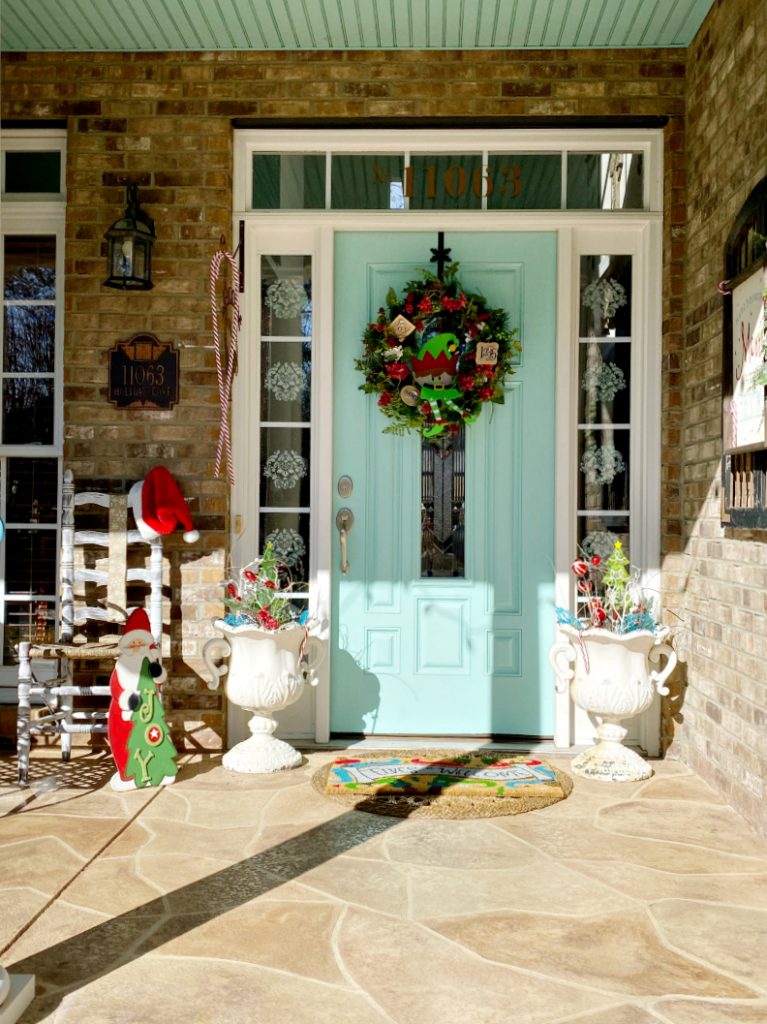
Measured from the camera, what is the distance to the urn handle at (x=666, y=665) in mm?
4141

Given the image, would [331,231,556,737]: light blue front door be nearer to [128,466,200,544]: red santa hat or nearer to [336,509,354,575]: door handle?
[336,509,354,575]: door handle

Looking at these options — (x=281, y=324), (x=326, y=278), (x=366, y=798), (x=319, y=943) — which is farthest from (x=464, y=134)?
(x=319, y=943)

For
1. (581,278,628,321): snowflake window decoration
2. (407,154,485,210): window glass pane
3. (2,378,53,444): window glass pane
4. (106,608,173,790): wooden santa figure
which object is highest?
(407,154,485,210): window glass pane

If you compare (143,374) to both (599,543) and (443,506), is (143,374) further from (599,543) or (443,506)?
(599,543)

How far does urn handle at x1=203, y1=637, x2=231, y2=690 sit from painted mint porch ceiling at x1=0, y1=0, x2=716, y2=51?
2.59 metres

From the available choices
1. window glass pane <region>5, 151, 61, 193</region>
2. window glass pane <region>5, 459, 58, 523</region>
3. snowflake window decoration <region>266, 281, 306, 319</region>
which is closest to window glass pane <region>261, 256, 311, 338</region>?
snowflake window decoration <region>266, 281, 306, 319</region>

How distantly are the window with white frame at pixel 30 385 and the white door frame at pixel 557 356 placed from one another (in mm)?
859

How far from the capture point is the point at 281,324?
15.3 feet

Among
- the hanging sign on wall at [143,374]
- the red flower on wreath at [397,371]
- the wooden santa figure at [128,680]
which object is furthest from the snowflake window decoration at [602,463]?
the wooden santa figure at [128,680]

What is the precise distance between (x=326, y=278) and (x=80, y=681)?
212cm

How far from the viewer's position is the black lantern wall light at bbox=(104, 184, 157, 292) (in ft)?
14.1

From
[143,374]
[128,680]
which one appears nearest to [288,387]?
[143,374]

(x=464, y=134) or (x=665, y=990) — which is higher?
(x=464, y=134)

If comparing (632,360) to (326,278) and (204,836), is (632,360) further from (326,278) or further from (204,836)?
(204,836)
